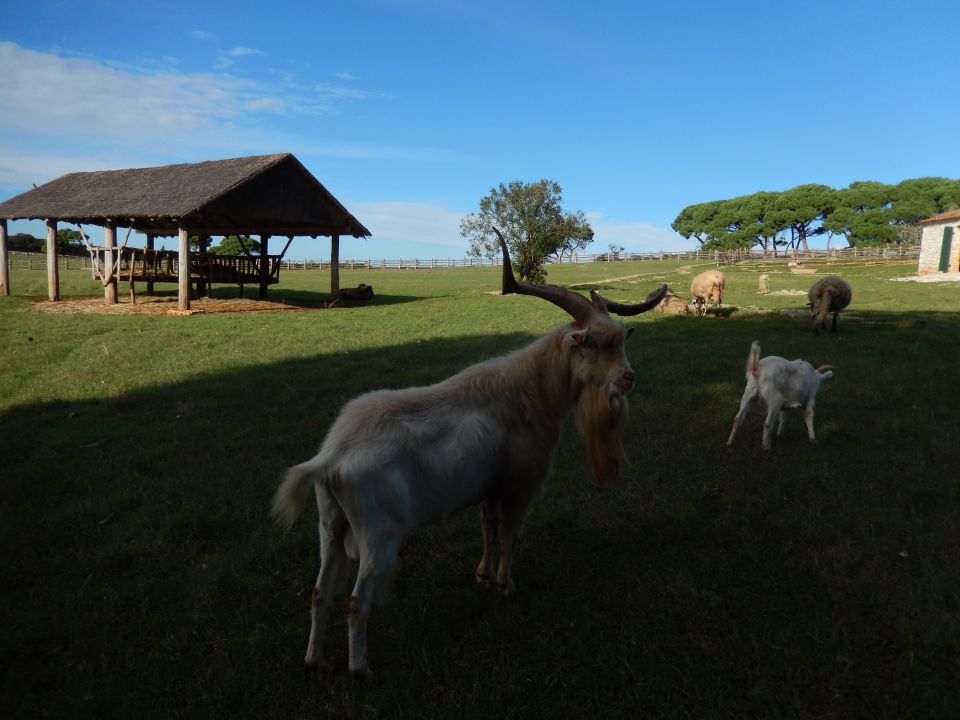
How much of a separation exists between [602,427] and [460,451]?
101 centimetres

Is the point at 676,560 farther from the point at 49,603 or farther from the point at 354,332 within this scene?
the point at 354,332

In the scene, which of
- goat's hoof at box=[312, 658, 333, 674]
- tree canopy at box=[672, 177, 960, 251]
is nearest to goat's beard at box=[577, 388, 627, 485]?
goat's hoof at box=[312, 658, 333, 674]

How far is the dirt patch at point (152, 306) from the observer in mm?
19672

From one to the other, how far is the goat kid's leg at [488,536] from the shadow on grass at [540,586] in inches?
5.8

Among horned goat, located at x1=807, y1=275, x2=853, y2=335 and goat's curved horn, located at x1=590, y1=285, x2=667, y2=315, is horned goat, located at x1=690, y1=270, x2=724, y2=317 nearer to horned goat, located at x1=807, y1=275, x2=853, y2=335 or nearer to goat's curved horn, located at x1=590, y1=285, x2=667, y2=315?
horned goat, located at x1=807, y1=275, x2=853, y2=335

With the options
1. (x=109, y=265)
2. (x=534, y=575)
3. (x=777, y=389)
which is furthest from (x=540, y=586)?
(x=109, y=265)

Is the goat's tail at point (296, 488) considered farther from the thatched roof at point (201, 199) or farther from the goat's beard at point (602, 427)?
the thatched roof at point (201, 199)

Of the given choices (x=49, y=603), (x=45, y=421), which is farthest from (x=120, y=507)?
(x=45, y=421)

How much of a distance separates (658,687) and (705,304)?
57.0ft

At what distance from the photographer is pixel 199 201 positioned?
775 inches

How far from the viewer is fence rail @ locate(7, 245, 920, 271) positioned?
54.5 m

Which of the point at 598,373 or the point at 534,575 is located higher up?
the point at 598,373

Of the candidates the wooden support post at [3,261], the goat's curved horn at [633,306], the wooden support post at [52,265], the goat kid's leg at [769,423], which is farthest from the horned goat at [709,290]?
the wooden support post at [3,261]

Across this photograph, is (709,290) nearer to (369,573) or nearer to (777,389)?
(777,389)
